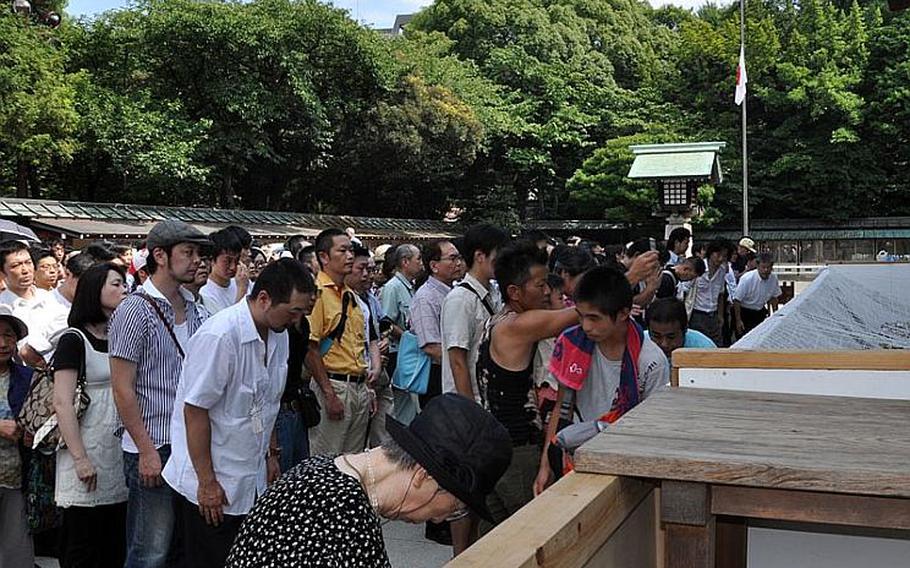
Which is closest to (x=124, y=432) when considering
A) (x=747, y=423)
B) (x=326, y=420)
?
(x=326, y=420)

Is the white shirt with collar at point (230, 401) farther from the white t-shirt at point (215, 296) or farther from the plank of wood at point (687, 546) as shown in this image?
the white t-shirt at point (215, 296)

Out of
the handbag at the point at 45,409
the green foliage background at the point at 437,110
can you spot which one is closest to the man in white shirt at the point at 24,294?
the handbag at the point at 45,409

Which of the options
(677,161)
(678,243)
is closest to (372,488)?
(678,243)

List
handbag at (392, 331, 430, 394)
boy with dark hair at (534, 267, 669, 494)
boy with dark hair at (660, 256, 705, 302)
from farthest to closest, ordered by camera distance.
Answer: boy with dark hair at (660, 256, 705, 302), handbag at (392, 331, 430, 394), boy with dark hair at (534, 267, 669, 494)

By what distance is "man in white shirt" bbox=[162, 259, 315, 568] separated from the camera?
2.91m

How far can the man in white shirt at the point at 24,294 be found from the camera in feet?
16.2

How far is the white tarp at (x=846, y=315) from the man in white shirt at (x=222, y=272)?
9.79ft

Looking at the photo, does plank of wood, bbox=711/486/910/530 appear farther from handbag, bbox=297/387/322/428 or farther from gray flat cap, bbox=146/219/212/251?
handbag, bbox=297/387/322/428

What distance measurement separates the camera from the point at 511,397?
367cm

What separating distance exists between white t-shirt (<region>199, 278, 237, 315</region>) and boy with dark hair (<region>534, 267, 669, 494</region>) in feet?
8.12

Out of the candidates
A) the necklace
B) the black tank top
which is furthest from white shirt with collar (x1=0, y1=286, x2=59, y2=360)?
the necklace

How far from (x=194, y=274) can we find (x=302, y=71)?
24.6 metres

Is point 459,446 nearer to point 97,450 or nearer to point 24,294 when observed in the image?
point 97,450

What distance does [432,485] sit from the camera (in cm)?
178
